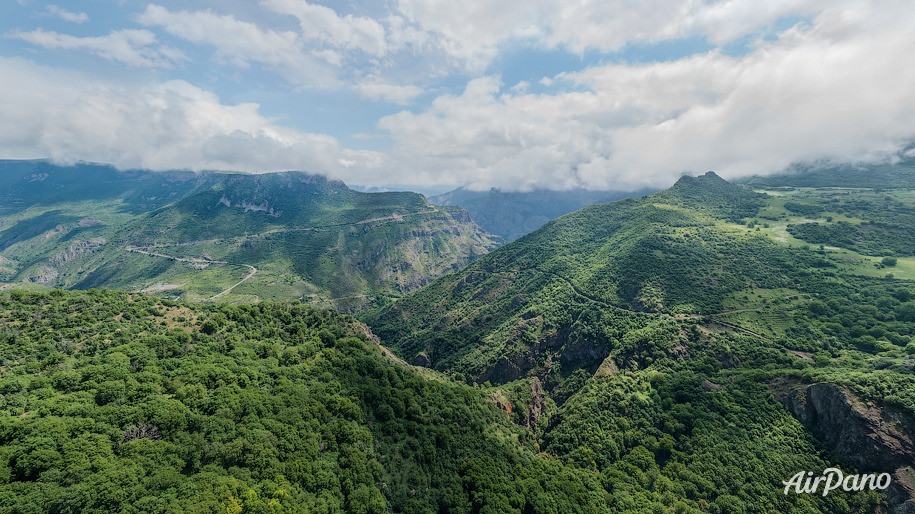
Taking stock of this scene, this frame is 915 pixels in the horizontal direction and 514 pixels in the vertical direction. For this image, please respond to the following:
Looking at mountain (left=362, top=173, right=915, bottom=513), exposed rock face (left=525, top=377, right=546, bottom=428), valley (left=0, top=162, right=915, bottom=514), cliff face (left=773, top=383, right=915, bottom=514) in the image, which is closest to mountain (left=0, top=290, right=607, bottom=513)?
valley (left=0, top=162, right=915, bottom=514)

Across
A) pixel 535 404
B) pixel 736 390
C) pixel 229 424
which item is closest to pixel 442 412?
pixel 229 424

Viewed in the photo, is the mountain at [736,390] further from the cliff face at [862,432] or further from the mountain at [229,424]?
the mountain at [229,424]

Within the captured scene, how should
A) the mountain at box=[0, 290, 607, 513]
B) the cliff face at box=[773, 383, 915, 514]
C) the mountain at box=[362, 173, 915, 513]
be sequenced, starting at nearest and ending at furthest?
the mountain at box=[0, 290, 607, 513] < the cliff face at box=[773, 383, 915, 514] < the mountain at box=[362, 173, 915, 513]

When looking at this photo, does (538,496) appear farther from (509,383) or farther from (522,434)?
(509,383)

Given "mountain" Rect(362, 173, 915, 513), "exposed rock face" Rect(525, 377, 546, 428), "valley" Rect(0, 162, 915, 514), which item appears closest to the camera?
"valley" Rect(0, 162, 915, 514)

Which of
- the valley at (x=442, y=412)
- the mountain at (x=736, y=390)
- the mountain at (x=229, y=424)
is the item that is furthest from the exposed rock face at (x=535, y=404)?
the mountain at (x=229, y=424)

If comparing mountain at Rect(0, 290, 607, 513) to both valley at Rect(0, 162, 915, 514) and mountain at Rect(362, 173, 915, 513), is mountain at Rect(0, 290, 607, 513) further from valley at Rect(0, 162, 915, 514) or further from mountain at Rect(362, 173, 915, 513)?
mountain at Rect(362, 173, 915, 513)
